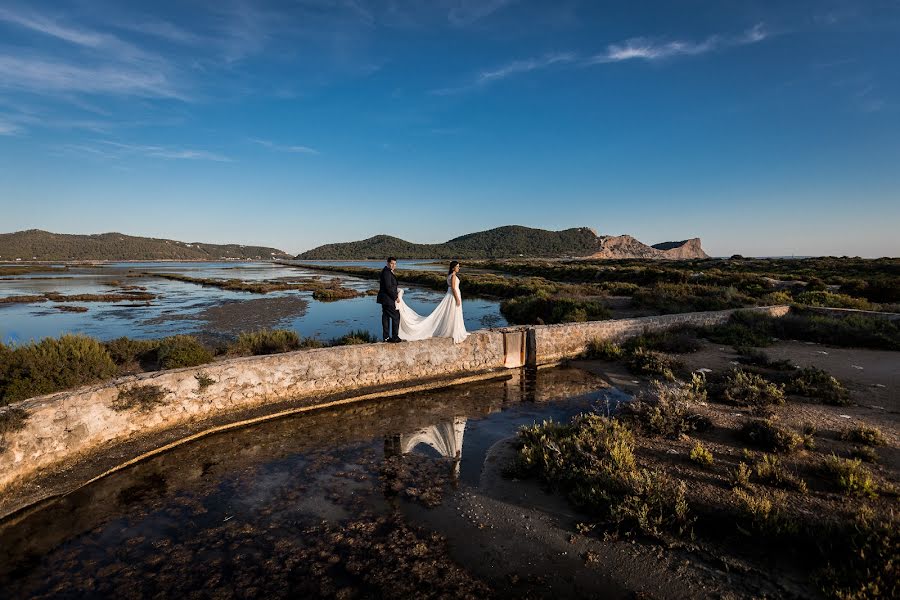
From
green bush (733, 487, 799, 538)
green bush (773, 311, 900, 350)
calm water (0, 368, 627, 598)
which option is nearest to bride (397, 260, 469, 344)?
calm water (0, 368, 627, 598)

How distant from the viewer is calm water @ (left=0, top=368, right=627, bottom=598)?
13.7 ft

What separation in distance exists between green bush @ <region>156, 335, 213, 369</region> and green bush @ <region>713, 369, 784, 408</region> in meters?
11.5

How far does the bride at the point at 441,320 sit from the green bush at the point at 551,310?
7.23m

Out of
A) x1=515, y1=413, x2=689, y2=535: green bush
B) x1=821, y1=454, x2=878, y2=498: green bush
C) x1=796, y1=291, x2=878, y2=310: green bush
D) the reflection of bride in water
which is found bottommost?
the reflection of bride in water

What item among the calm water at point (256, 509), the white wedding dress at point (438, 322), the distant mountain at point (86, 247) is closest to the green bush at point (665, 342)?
the white wedding dress at point (438, 322)

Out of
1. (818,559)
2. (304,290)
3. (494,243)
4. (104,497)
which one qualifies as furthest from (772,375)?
(494,243)

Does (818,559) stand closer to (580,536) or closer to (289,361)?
(580,536)

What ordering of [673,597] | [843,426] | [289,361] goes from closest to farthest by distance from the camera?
[673,597] → [843,426] → [289,361]

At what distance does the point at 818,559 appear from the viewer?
391 cm

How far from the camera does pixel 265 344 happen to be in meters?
13.3

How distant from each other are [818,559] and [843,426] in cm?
419

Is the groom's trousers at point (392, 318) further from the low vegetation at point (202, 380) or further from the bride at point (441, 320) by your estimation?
the low vegetation at point (202, 380)

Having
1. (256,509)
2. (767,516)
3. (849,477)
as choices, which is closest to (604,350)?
(849,477)

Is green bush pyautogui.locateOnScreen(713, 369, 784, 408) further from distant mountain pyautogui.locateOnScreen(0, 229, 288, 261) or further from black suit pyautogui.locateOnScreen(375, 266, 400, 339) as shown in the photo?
distant mountain pyautogui.locateOnScreen(0, 229, 288, 261)
